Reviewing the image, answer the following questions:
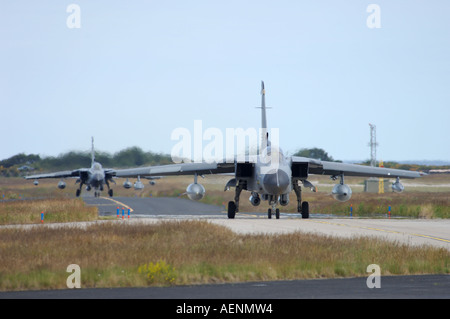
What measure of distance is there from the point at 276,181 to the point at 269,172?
622 millimetres

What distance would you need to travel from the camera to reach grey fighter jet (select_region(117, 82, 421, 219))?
2912 centimetres

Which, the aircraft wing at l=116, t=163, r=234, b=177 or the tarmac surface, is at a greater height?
the aircraft wing at l=116, t=163, r=234, b=177

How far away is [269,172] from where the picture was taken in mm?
28875

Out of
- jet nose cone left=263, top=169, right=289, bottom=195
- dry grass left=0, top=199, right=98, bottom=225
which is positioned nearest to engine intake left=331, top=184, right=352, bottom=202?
jet nose cone left=263, top=169, right=289, bottom=195

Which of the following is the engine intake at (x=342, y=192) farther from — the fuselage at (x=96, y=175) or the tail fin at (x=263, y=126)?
the fuselage at (x=96, y=175)

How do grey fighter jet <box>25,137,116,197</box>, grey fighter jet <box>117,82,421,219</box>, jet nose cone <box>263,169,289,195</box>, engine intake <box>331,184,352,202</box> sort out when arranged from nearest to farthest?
1. jet nose cone <box>263,169,289,195</box>
2. grey fighter jet <box>117,82,421,219</box>
3. engine intake <box>331,184,352,202</box>
4. grey fighter jet <box>25,137,116,197</box>

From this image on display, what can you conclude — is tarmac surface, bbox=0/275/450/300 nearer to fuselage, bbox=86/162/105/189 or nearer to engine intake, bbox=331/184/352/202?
engine intake, bbox=331/184/352/202

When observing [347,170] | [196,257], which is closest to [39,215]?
[347,170]

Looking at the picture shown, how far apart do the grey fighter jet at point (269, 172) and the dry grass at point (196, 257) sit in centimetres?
752

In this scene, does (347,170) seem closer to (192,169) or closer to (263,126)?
(263,126)

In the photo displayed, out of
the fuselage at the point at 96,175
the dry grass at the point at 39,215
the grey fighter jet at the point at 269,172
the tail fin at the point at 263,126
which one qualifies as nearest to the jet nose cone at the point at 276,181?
the grey fighter jet at the point at 269,172

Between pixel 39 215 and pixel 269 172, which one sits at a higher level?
pixel 269 172
